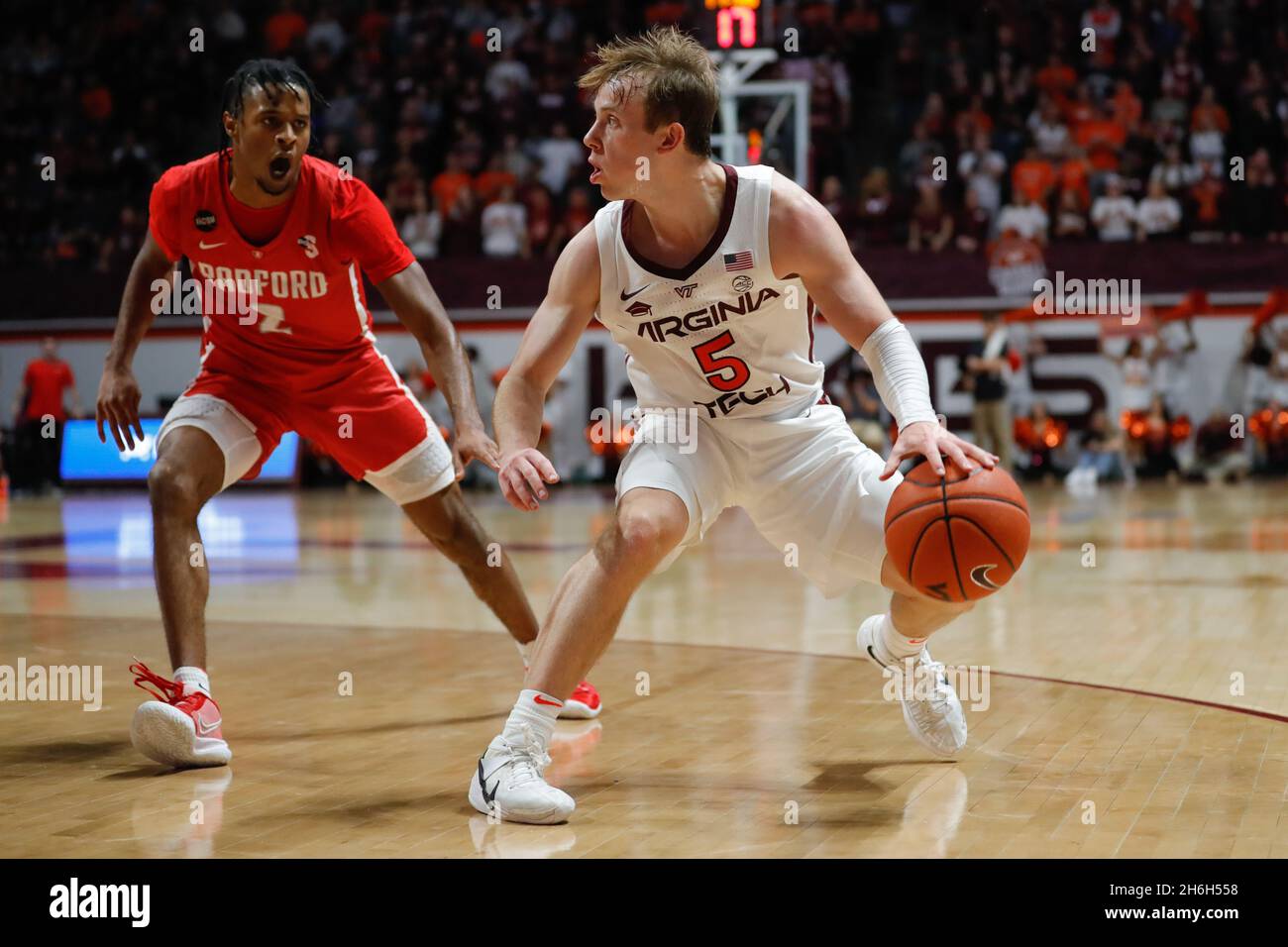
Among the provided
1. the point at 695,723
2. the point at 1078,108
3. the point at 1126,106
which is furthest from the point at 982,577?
the point at 1126,106

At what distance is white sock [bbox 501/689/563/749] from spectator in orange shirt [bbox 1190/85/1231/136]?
15.5 meters

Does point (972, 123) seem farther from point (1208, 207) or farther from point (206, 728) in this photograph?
point (206, 728)

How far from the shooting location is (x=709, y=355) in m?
4.12

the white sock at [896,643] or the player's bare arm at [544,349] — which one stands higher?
the player's bare arm at [544,349]

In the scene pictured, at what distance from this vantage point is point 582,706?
4.89 metres

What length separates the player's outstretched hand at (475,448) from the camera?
155 inches

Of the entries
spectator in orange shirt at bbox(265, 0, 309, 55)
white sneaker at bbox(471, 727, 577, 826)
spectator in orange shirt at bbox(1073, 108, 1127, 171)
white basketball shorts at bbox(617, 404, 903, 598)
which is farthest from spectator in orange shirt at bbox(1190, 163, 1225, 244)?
white sneaker at bbox(471, 727, 577, 826)

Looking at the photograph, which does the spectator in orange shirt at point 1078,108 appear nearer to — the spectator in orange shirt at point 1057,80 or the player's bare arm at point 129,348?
the spectator in orange shirt at point 1057,80

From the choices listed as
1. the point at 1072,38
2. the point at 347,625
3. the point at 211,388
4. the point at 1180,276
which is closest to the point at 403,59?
the point at 1072,38

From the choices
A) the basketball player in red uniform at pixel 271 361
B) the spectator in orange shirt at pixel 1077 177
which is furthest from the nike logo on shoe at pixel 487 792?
the spectator in orange shirt at pixel 1077 177

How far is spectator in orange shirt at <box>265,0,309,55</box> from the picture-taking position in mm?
20578

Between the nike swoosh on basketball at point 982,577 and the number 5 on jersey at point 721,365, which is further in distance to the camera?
the number 5 on jersey at point 721,365

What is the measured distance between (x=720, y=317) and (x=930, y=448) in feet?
2.54
